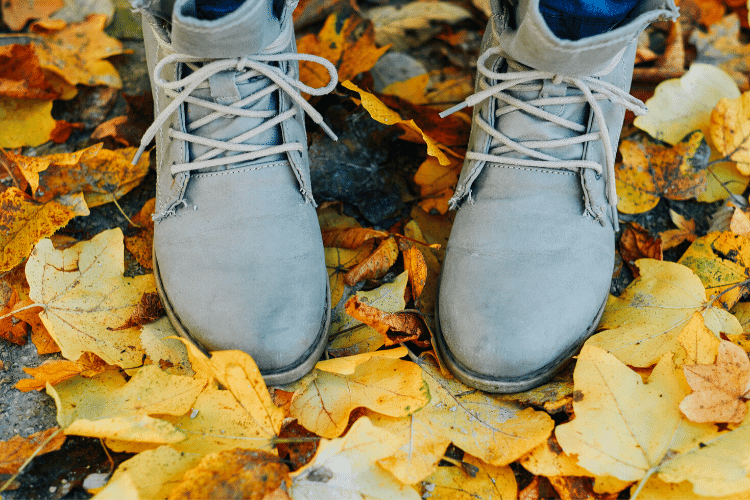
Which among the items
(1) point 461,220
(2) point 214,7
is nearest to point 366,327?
(1) point 461,220

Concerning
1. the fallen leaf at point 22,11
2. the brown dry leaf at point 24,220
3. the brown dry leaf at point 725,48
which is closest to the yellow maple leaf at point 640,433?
the brown dry leaf at point 24,220

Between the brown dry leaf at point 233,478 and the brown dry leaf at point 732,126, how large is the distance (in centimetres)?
131

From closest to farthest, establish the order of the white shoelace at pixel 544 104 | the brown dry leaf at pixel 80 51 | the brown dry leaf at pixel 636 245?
the white shoelace at pixel 544 104
the brown dry leaf at pixel 636 245
the brown dry leaf at pixel 80 51

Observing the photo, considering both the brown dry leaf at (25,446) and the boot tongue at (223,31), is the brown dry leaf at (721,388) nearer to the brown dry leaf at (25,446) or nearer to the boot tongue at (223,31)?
the boot tongue at (223,31)

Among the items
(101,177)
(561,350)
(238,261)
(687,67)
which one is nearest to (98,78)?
(101,177)

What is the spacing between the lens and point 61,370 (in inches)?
37.1

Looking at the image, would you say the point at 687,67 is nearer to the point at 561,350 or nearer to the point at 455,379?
the point at 561,350

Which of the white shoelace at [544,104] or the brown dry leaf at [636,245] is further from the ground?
the white shoelace at [544,104]

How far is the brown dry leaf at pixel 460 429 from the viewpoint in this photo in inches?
34.0

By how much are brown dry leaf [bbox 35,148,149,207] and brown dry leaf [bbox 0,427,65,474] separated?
0.56 metres

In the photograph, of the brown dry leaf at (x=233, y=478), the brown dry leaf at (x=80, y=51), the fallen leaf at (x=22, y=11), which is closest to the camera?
the brown dry leaf at (x=233, y=478)

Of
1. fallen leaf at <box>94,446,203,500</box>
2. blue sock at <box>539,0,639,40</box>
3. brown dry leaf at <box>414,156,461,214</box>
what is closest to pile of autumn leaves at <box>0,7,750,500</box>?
fallen leaf at <box>94,446,203,500</box>

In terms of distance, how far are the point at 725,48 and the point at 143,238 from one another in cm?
184

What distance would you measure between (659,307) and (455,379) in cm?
44
